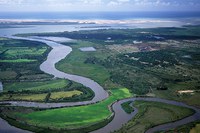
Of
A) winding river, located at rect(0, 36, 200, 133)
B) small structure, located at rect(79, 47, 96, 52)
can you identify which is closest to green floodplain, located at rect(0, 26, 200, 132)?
winding river, located at rect(0, 36, 200, 133)

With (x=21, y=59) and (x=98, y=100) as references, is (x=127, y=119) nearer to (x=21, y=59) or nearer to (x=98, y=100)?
(x=98, y=100)

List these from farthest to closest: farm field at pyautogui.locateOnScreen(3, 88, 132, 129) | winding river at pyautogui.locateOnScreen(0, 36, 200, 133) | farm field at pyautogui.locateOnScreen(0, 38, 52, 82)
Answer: farm field at pyautogui.locateOnScreen(0, 38, 52, 82)
farm field at pyautogui.locateOnScreen(3, 88, 132, 129)
winding river at pyautogui.locateOnScreen(0, 36, 200, 133)

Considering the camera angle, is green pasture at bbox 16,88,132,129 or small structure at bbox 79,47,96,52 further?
small structure at bbox 79,47,96,52

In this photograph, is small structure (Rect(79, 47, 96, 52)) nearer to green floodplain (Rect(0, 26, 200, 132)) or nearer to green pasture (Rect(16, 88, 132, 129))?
green floodplain (Rect(0, 26, 200, 132))

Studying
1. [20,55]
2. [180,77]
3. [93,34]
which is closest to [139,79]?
[180,77]

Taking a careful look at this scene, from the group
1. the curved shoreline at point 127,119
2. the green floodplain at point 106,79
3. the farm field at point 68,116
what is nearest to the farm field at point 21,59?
the green floodplain at point 106,79

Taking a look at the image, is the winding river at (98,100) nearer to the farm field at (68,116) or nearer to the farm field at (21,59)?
the farm field at (68,116)

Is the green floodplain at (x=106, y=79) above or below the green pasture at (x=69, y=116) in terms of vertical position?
→ above

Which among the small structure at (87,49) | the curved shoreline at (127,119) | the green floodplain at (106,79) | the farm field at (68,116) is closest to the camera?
the curved shoreline at (127,119)

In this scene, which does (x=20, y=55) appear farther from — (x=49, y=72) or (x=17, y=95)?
(x=17, y=95)
